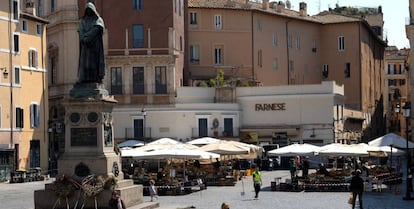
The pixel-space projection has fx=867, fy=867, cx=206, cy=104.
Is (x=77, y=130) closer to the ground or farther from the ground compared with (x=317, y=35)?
closer to the ground

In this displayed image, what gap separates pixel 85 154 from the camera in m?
24.0

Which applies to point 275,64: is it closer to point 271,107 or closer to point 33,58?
point 271,107

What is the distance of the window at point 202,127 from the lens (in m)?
70.2

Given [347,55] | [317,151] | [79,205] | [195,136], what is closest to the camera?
[79,205]

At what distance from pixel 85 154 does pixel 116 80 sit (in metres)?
46.9

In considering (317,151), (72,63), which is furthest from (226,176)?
(72,63)

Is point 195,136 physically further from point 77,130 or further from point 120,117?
point 77,130

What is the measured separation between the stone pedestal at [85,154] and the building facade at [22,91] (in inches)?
1236

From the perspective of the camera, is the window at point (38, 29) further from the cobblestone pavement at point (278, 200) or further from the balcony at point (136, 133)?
the cobblestone pavement at point (278, 200)

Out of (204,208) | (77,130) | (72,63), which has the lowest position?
(204,208)

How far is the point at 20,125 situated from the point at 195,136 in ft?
52.4

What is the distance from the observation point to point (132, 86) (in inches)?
2761

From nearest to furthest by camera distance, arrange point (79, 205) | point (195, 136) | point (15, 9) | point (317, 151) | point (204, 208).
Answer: point (79, 205), point (204, 208), point (317, 151), point (15, 9), point (195, 136)

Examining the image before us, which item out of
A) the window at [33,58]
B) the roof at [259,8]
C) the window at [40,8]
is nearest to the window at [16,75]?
the window at [33,58]
